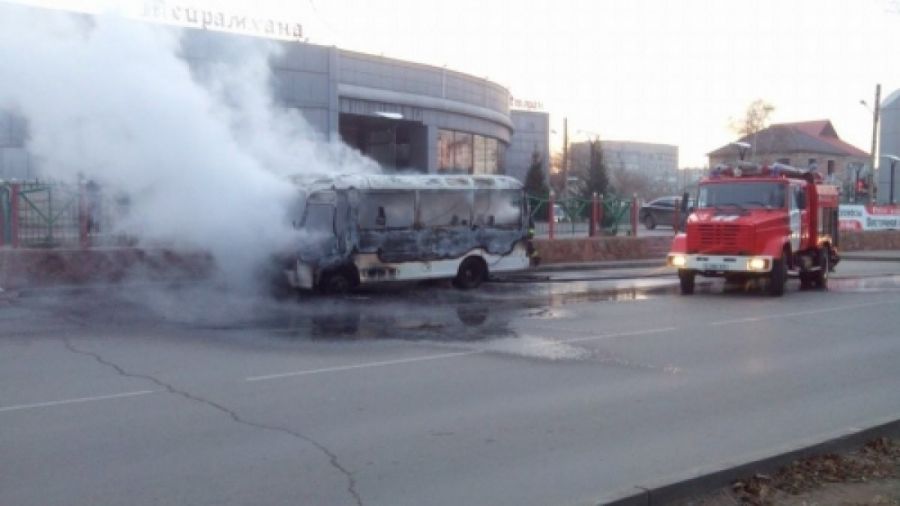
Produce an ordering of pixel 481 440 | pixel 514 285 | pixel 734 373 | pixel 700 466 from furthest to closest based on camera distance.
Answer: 1. pixel 514 285
2. pixel 734 373
3. pixel 481 440
4. pixel 700 466

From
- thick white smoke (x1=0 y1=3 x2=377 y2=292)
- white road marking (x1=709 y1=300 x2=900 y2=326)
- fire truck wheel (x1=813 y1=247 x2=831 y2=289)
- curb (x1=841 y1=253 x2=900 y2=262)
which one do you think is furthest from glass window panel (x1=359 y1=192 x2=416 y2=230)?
curb (x1=841 y1=253 x2=900 y2=262)

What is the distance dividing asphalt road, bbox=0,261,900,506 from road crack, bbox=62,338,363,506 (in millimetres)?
25

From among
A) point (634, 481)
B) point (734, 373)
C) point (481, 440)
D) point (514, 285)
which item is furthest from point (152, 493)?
point (514, 285)

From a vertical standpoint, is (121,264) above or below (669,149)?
below

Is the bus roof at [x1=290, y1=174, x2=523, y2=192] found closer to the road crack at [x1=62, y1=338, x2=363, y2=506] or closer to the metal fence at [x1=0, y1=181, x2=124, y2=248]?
the metal fence at [x1=0, y1=181, x2=124, y2=248]

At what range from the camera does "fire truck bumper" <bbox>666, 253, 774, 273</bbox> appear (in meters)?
18.4

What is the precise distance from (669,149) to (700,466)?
165287mm

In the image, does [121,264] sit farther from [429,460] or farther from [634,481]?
[634,481]

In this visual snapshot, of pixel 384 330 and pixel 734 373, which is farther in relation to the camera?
pixel 384 330

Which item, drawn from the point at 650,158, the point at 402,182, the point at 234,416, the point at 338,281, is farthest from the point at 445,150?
the point at 650,158

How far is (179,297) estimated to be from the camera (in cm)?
1673

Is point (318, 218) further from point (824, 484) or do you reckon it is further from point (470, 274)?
point (824, 484)

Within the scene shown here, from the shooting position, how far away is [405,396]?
347 inches

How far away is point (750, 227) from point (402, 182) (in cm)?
717
